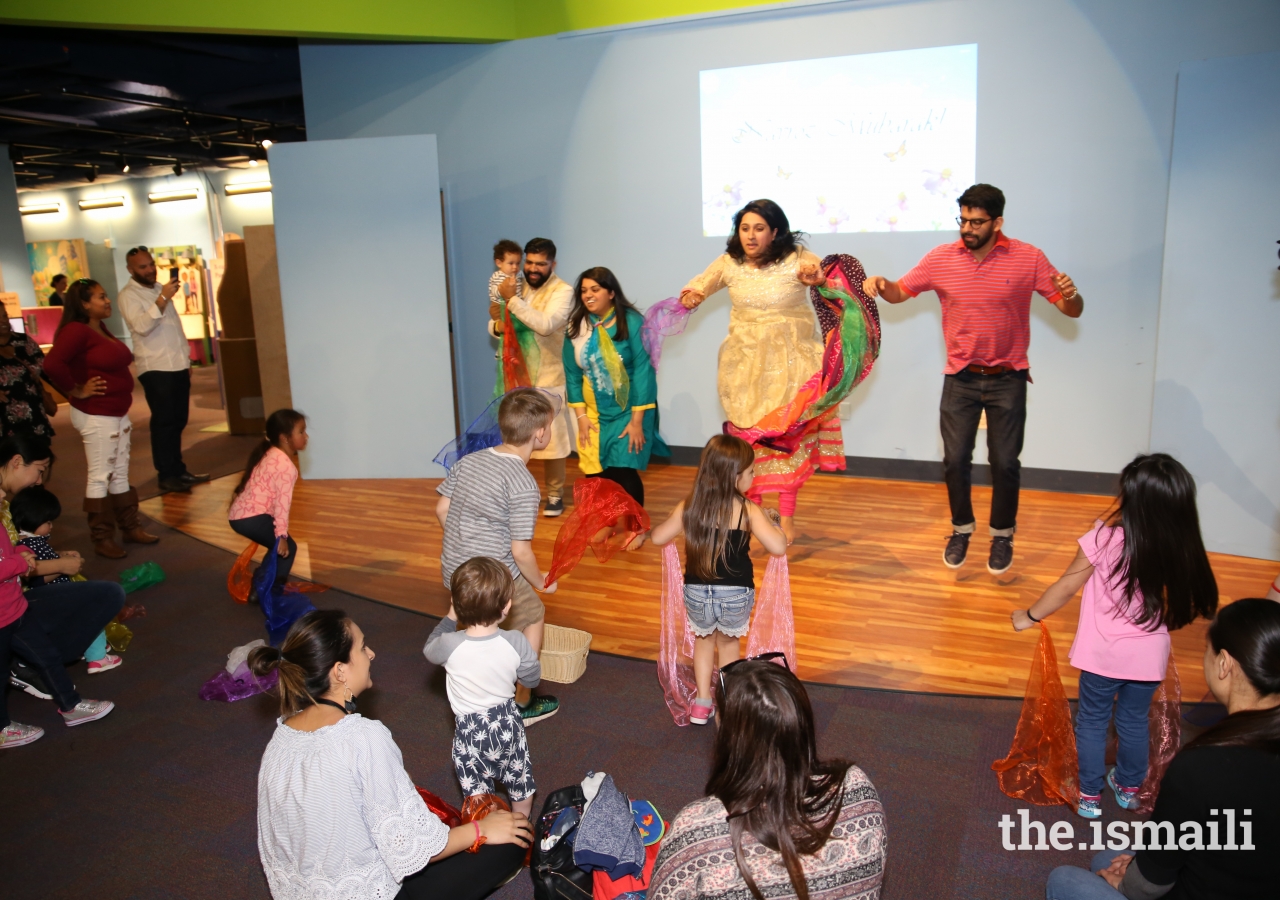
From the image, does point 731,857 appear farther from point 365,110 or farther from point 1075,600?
point 365,110

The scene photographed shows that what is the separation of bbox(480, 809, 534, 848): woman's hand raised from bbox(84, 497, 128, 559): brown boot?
3.84 m

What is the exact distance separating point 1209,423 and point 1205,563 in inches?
105

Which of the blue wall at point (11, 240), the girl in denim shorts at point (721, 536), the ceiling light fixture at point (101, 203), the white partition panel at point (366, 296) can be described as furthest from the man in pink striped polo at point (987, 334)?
the ceiling light fixture at point (101, 203)

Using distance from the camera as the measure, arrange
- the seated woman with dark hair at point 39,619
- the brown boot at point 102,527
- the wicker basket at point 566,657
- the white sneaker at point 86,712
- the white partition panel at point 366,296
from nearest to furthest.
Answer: the seated woman with dark hair at point 39,619 → the white sneaker at point 86,712 → the wicker basket at point 566,657 → the brown boot at point 102,527 → the white partition panel at point 366,296

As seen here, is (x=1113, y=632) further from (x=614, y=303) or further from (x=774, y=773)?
(x=614, y=303)

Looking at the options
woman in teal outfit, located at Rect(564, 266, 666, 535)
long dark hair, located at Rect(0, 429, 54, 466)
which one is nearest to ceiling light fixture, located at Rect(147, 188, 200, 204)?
woman in teal outfit, located at Rect(564, 266, 666, 535)

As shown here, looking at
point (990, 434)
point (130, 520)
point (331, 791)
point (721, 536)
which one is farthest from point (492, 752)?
point (130, 520)

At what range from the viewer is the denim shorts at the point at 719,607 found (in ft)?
9.30

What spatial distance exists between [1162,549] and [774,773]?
139cm

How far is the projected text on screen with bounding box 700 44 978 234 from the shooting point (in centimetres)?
543

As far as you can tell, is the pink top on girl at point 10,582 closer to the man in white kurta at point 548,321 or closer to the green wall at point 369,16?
the man in white kurta at point 548,321

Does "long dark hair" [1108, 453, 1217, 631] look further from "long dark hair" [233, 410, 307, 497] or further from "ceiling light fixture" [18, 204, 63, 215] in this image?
"ceiling light fixture" [18, 204, 63, 215]

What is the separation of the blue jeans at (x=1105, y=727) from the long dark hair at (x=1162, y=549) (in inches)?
8.5

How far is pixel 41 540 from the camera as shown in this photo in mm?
3623
